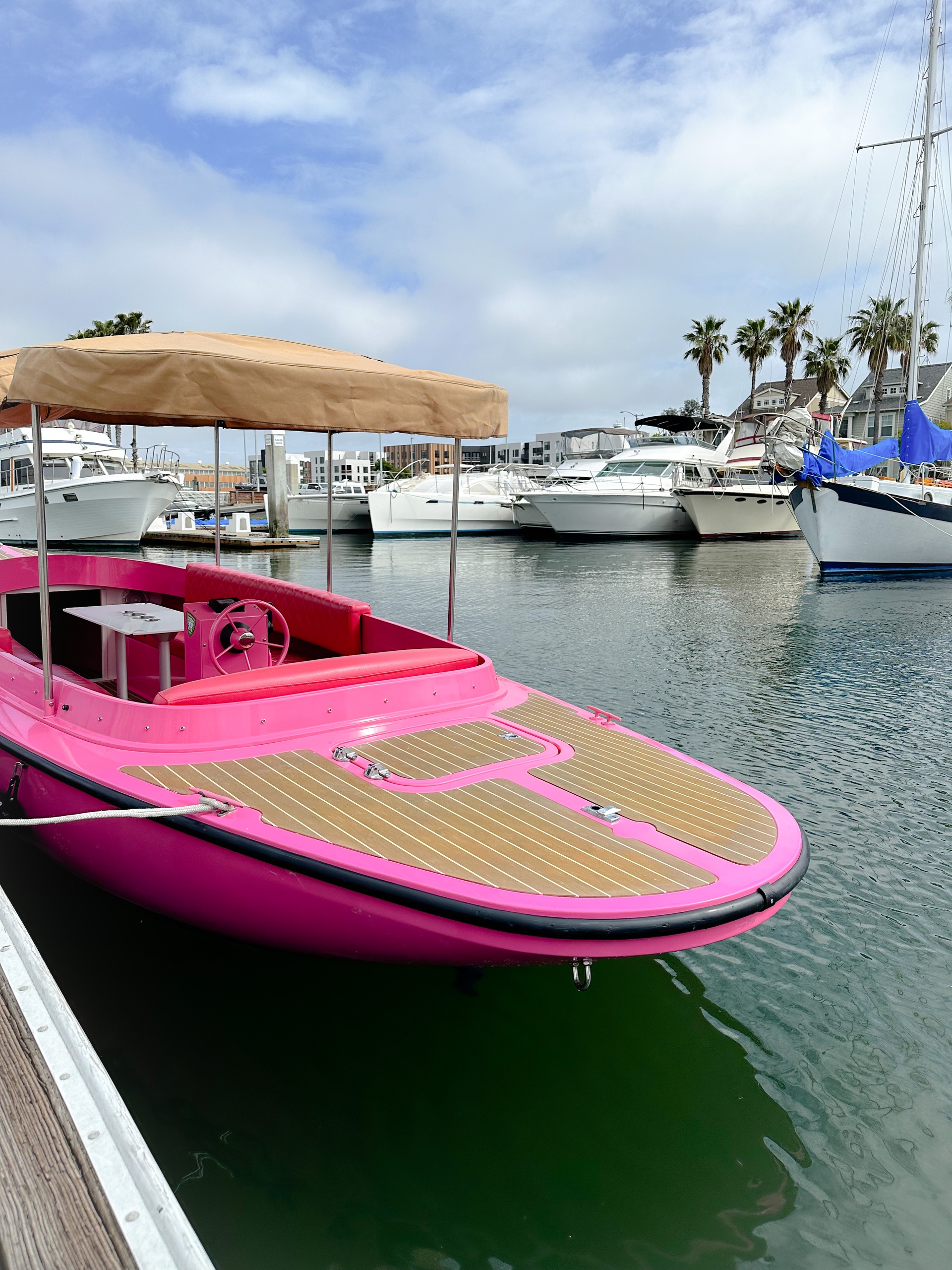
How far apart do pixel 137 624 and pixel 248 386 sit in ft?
5.57

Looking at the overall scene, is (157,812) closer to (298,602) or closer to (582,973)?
(582,973)

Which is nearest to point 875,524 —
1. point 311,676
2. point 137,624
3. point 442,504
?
point 442,504

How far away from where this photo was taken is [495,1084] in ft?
10.3

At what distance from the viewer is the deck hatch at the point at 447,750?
364 centimetres

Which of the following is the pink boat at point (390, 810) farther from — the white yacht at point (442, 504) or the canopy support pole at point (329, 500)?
the white yacht at point (442, 504)

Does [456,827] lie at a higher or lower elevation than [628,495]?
lower

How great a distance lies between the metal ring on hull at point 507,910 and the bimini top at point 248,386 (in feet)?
5.80

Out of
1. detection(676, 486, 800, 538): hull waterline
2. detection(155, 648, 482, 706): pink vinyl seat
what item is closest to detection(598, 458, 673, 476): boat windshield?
detection(676, 486, 800, 538): hull waterline

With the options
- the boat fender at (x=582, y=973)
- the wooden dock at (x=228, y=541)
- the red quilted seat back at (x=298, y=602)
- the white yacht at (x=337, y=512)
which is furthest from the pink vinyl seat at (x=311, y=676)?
the white yacht at (x=337, y=512)

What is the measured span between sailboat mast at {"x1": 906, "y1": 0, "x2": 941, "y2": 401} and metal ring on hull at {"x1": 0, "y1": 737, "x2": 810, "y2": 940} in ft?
80.4

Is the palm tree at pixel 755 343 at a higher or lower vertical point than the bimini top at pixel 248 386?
higher

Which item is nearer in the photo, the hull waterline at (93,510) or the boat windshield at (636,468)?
the hull waterline at (93,510)

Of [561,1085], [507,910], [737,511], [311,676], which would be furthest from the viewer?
[737,511]

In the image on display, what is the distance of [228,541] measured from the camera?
3581 centimetres
